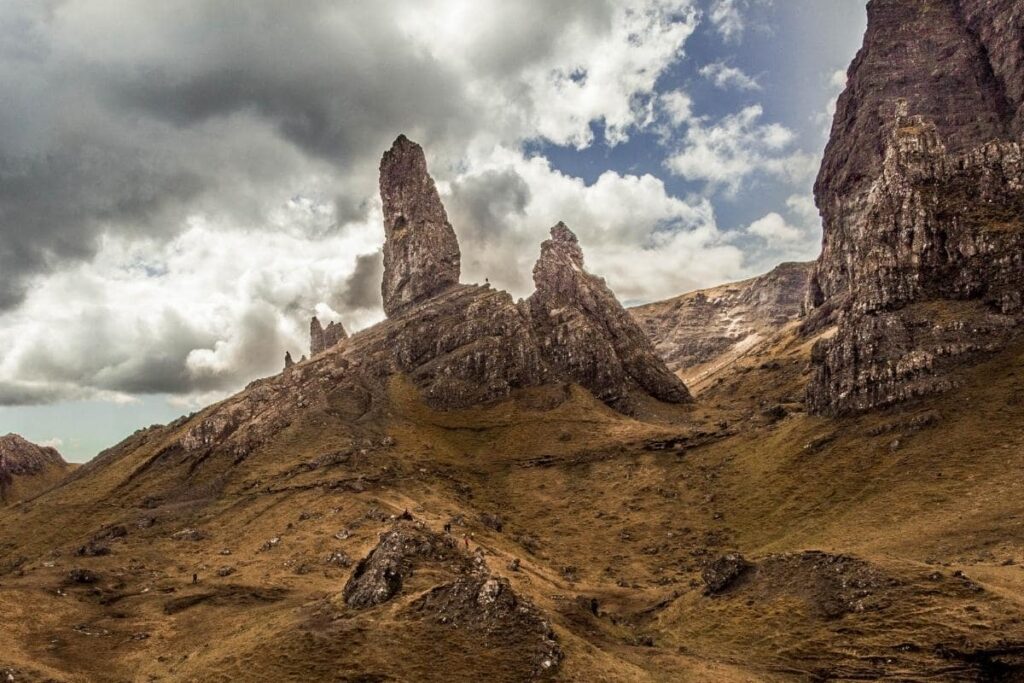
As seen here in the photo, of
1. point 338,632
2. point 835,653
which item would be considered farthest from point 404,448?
point 835,653

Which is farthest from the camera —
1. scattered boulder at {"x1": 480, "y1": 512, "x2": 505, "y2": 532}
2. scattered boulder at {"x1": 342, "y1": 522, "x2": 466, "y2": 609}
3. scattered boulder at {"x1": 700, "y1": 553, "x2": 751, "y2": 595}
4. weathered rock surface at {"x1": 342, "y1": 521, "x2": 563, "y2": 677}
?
scattered boulder at {"x1": 480, "y1": 512, "x2": 505, "y2": 532}

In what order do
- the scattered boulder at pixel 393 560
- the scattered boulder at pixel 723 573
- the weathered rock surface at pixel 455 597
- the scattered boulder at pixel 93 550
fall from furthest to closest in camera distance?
the scattered boulder at pixel 93 550, the scattered boulder at pixel 723 573, the scattered boulder at pixel 393 560, the weathered rock surface at pixel 455 597

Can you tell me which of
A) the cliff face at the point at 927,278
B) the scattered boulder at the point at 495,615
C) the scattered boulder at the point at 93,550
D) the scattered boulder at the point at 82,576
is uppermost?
the cliff face at the point at 927,278

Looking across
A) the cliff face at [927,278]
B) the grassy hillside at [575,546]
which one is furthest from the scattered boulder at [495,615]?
the cliff face at [927,278]

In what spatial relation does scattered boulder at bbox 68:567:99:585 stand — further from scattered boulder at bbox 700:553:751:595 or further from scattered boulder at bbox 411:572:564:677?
scattered boulder at bbox 700:553:751:595

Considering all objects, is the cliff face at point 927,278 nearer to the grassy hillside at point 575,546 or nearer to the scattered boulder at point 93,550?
the grassy hillside at point 575,546

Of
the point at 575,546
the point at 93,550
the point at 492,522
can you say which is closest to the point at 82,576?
the point at 93,550

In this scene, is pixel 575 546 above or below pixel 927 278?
below

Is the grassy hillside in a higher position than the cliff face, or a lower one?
lower

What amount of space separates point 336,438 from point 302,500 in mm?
33921

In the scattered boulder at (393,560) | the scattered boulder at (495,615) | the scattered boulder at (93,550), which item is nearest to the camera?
the scattered boulder at (495,615)

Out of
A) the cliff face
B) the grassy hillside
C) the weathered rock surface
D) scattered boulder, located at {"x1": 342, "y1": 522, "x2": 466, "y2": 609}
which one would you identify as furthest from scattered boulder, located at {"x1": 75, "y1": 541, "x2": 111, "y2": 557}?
the cliff face

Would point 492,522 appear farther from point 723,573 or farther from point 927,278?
point 927,278

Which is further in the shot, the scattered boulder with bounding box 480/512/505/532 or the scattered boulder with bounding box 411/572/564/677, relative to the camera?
the scattered boulder with bounding box 480/512/505/532
